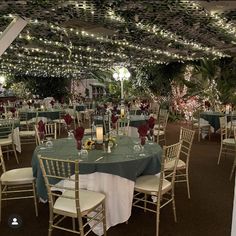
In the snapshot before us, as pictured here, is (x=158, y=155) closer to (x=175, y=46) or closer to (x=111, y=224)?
(x=111, y=224)

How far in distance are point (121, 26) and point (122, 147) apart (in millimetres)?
3656

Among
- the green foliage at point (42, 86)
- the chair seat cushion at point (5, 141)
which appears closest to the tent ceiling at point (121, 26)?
the chair seat cushion at point (5, 141)

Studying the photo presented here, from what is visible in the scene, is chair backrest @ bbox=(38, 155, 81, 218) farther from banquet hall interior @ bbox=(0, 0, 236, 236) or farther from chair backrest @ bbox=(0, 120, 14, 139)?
chair backrest @ bbox=(0, 120, 14, 139)

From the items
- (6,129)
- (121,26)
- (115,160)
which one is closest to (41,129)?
(115,160)

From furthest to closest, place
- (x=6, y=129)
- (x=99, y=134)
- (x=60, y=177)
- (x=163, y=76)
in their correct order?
(x=163, y=76) → (x=6, y=129) → (x=99, y=134) → (x=60, y=177)

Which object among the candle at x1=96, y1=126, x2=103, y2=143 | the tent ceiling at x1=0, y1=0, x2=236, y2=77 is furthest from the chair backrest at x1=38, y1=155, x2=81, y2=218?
the tent ceiling at x1=0, y1=0, x2=236, y2=77

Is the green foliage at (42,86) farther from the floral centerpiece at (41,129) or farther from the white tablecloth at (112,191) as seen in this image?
the white tablecloth at (112,191)

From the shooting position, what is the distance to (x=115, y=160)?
312 centimetres

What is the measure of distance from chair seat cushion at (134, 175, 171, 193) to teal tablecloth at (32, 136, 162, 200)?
0.23 feet

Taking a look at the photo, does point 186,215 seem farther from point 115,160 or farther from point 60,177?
point 60,177

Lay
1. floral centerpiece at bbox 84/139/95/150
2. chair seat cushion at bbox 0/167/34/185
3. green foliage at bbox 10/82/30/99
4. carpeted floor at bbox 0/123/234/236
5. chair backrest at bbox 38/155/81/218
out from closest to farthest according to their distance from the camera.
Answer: chair backrest at bbox 38/155/81/218
carpeted floor at bbox 0/123/234/236
chair seat cushion at bbox 0/167/34/185
floral centerpiece at bbox 84/139/95/150
green foliage at bbox 10/82/30/99

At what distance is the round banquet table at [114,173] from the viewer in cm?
306

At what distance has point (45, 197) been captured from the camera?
11.0 ft

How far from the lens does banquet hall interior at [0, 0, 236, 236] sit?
312 centimetres
